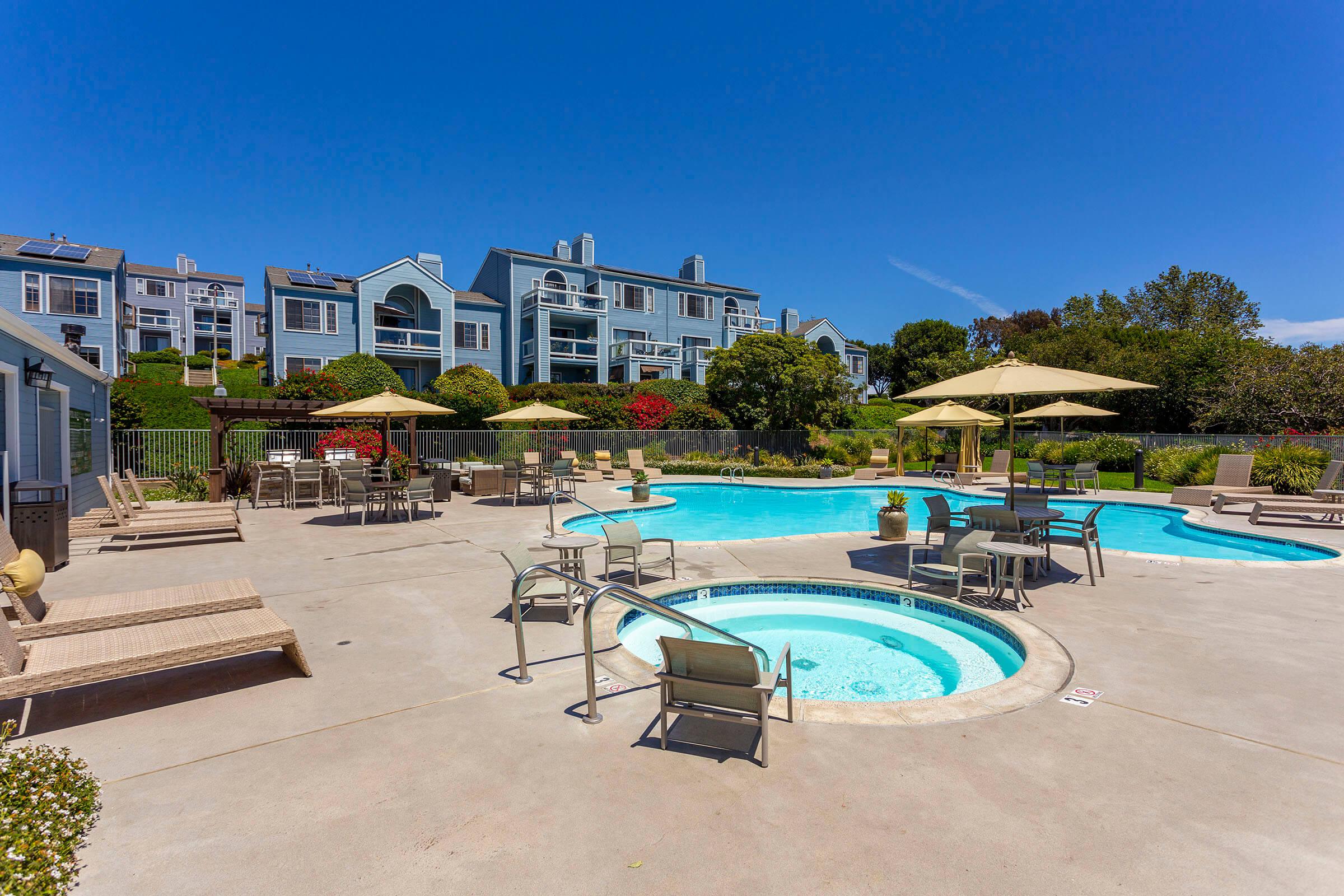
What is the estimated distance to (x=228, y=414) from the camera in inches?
579

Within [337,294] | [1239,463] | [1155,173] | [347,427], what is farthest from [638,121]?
[1239,463]

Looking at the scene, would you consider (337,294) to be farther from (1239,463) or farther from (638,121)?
(1239,463)

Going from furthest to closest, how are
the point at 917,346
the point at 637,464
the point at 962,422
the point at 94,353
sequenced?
the point at 917,346 → the point at 94,353 → the point at 637,464 → the point at 962,422

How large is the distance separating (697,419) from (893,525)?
1789 cm

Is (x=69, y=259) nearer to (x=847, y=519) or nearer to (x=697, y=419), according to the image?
(x=697, y=419)

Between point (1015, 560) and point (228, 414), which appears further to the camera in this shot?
point (228, 414)

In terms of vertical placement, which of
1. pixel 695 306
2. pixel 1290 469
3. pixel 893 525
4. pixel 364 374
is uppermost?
pixel 695 306

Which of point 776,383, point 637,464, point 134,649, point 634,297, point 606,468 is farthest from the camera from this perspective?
point 634,297

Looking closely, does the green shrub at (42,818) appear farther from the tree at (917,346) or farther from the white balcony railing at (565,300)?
the tree at (917,346)

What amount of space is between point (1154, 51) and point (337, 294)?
33.5 m

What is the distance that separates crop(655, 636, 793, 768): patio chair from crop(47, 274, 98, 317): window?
124 ft

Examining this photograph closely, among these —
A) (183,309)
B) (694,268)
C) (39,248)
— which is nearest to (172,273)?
(183,309)

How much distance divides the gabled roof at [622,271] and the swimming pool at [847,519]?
21.9 metres

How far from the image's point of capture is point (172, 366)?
35844 millimetres
